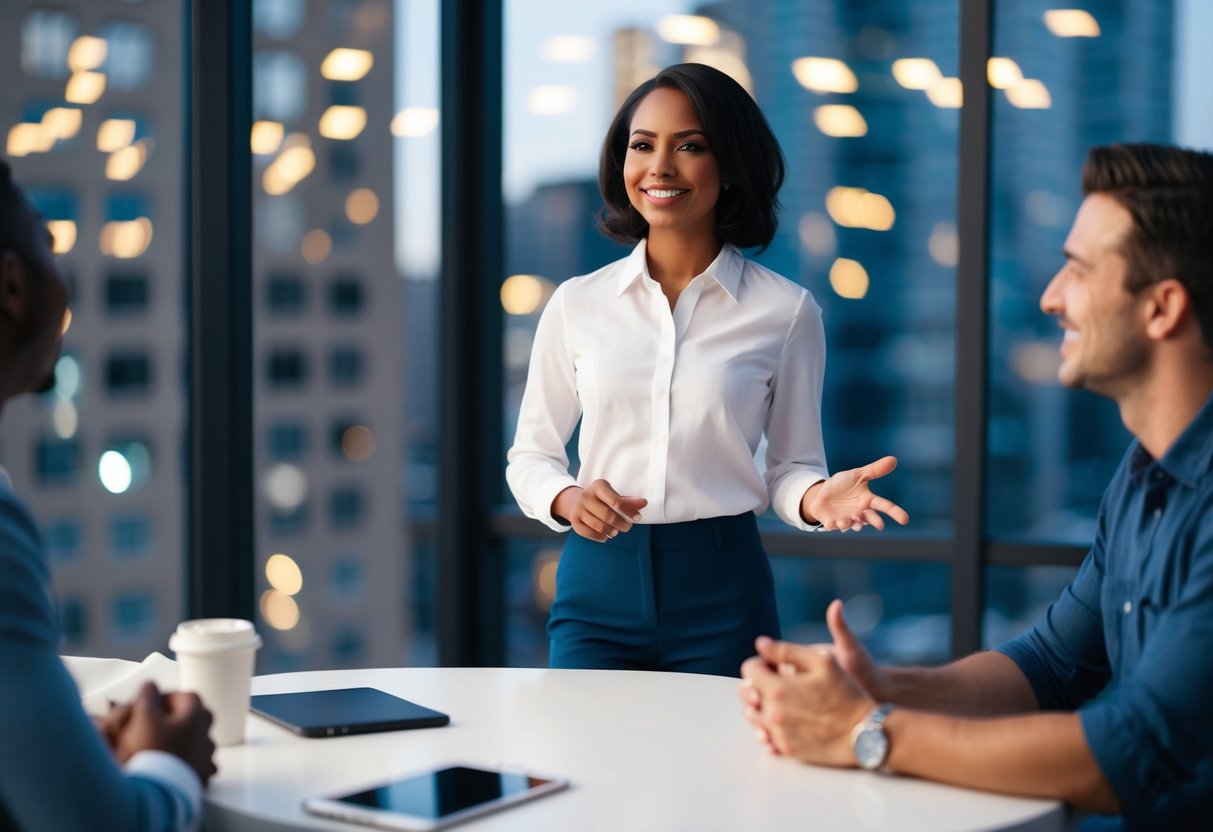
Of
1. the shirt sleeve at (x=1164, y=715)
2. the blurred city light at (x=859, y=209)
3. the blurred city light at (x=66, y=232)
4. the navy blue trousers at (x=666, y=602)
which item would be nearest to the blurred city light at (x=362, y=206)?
the blurred city light at (x=66, y=232)

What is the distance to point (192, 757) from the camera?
4.09 feet

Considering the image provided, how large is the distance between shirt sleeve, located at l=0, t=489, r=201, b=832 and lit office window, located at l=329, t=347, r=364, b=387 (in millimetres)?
2979

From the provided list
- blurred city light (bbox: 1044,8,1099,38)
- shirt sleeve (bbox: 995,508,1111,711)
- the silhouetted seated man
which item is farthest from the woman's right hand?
blurred city light (bbox: 1044,8,1099,38)

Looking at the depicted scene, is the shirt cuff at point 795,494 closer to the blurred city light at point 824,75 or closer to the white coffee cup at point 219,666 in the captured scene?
the white coffee cup at point 219,666

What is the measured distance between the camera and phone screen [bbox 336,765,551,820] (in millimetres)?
1204

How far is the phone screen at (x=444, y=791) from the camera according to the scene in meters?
1.20

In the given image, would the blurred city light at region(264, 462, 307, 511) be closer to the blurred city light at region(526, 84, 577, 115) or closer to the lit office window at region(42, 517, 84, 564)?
the lit office window at region(42, 517, 84, 564)

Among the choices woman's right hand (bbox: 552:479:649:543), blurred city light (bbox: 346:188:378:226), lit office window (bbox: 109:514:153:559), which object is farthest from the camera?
blurred city light (bbox: 346:188:378:226)

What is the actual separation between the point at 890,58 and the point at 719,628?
6.59 feet

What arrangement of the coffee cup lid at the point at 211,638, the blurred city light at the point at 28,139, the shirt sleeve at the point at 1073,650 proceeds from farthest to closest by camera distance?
the blurred city light at the point at 28,139, the shirt sleeve at the point at 1073,650, the coffee cup lid at the point at 211,638

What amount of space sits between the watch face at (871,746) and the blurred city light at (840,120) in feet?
8.23

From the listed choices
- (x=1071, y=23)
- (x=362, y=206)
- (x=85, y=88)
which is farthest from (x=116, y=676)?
(x=1071, y=23)

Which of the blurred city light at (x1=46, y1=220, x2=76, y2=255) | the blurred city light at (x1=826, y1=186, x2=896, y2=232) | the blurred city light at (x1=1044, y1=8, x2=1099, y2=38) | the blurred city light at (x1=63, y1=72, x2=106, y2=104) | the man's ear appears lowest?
the man's ear

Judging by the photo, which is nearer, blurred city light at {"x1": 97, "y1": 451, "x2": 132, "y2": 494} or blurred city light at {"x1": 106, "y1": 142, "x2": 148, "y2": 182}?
blurred city light at {"x1": 106, "y1": 142, "x2": 148, "y2": 182}
